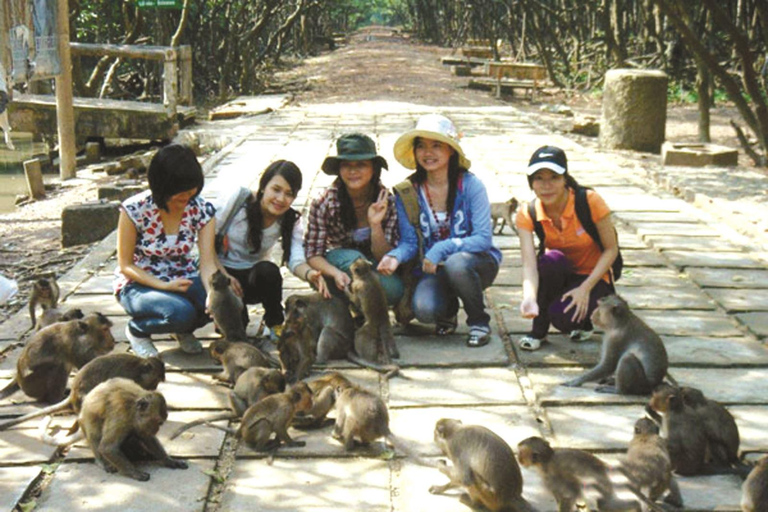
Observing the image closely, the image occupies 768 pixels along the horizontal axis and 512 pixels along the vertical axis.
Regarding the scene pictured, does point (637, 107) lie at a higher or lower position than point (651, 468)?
higher

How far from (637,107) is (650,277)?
21.8ft

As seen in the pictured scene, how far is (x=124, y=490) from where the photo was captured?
3.90 metres

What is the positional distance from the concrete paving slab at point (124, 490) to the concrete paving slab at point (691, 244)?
203 inches

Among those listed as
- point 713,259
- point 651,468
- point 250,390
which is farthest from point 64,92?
point 651,468

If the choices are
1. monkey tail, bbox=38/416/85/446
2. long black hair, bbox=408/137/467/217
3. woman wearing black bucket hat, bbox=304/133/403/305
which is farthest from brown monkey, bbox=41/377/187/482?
long black hair, bbox=408/137/467/217

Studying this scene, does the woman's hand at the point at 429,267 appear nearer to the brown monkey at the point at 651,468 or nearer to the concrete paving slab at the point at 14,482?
the brown monkey at the point at 651,468

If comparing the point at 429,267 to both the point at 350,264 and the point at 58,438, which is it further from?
the point at 58,438

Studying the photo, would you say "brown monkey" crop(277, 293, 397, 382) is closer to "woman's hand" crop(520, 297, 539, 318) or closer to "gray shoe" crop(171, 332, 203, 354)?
"gray shoe" crop(171, 332, 203, 354)

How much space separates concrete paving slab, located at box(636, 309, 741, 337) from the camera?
597 cm

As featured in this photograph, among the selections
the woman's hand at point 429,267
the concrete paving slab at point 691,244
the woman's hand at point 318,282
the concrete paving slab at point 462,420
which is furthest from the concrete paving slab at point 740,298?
the woman's hand at point 318,282

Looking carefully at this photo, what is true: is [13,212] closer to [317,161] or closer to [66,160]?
[66,160]

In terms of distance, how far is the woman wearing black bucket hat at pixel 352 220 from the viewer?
222 inches

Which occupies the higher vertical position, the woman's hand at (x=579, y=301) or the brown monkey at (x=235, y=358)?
the woman's hand at (x=579, y=301)

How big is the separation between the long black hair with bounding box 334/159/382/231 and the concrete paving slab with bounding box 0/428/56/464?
2195 mm
